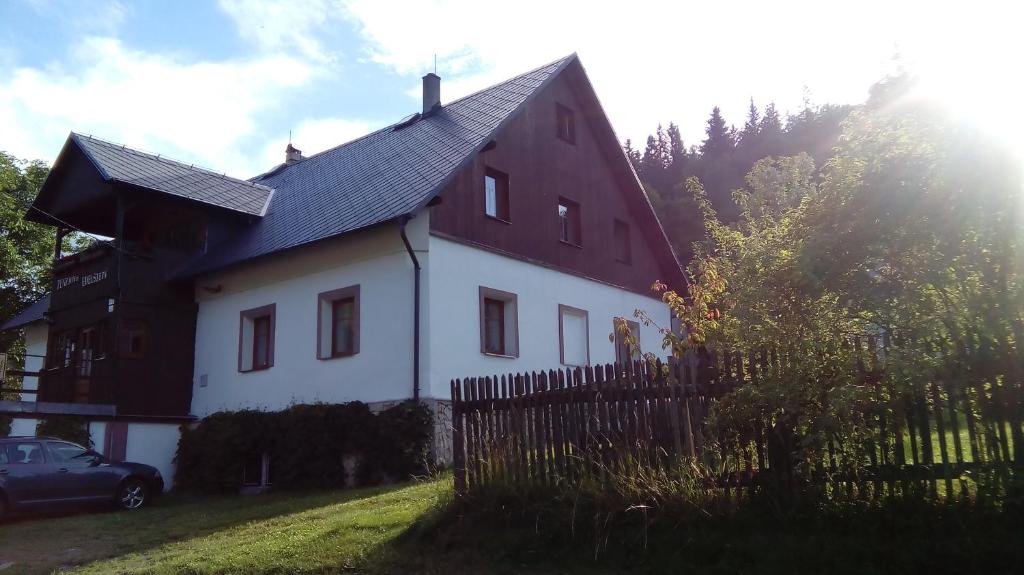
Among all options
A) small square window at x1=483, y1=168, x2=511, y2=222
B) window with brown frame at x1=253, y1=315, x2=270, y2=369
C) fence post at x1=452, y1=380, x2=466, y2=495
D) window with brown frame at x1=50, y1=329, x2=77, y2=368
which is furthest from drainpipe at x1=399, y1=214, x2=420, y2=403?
window with brown frame at x1=50, y1=329, x2=77, y2=368

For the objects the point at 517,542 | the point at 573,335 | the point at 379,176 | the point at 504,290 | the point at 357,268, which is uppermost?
the point at 379,176

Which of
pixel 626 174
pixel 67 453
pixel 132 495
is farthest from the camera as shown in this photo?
pixel 626 174

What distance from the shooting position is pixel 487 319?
1777 centimetres

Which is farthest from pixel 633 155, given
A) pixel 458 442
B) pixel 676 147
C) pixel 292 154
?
pixel 458 442

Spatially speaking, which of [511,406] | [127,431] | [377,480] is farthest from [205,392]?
[511,406]

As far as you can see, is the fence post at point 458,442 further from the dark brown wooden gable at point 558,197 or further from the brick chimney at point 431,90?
the brick chimney at point 431,90

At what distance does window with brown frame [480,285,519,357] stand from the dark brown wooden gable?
1044mm

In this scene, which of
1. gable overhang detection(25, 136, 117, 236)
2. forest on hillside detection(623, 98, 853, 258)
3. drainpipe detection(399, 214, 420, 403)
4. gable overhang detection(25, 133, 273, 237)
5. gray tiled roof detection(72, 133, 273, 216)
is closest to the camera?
drainpipe detection(399, 214, 420, 403)

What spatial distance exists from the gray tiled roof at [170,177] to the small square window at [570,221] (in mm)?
7738

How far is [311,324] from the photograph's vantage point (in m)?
17.7

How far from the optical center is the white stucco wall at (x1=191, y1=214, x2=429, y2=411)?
16156 mm

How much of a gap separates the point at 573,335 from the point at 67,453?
10.7 metres

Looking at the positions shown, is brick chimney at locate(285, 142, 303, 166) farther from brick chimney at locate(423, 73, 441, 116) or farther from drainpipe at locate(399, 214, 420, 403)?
drainpipe at locate(399, 214, 420, 403)

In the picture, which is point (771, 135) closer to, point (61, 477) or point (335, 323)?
point (335, 323)
